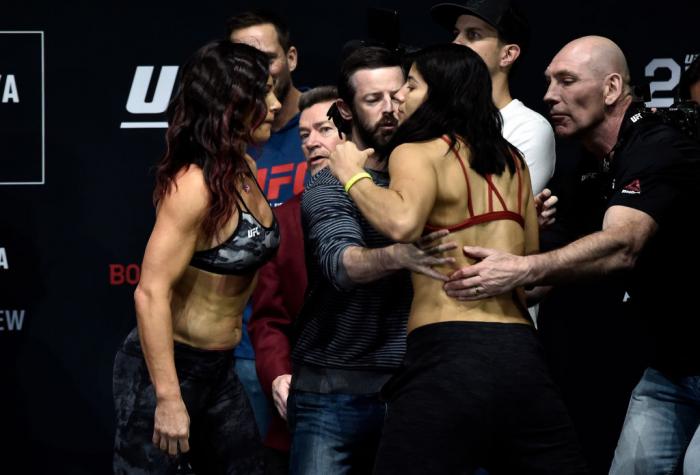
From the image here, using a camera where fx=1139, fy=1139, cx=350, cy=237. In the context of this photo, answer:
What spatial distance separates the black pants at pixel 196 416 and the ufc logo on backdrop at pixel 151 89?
1649 millimetres

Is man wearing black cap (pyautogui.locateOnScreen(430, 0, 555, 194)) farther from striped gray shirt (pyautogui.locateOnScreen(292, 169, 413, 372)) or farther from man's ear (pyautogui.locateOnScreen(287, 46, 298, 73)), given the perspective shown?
striped gray shirt (pyautogui.locateOnScreen(292, 169, 413, 372))

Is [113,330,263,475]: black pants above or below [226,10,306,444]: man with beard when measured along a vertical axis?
below

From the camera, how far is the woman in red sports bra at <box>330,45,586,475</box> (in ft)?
8.00

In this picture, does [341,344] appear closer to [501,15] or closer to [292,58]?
[501,15]

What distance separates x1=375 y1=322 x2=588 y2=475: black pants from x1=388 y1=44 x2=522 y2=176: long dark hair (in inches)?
16.2

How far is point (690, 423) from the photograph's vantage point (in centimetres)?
328

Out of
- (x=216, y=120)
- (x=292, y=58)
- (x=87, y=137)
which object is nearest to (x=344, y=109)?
(x=216, y=120)

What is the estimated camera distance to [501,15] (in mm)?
3752

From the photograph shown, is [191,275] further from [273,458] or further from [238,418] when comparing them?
[273,458]

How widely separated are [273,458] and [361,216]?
2.89ft

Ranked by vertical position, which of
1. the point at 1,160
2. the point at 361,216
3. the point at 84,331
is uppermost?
the point at 361,216

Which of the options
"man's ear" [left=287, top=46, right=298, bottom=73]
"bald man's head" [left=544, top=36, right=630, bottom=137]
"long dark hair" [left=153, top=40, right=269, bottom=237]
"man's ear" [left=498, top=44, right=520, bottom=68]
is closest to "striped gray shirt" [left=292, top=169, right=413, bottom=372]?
"long dark hair" [left=153, top=40, right=269, bottom=237]

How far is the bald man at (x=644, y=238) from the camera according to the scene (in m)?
2.96

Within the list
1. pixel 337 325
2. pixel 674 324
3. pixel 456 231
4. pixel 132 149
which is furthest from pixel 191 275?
pixel 132 149
